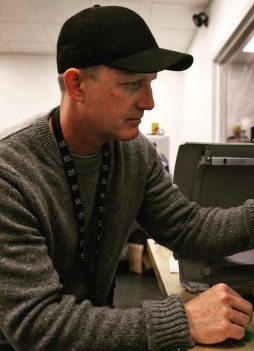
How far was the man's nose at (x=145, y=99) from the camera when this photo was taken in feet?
2.52

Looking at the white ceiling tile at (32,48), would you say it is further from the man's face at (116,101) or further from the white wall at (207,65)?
the man's face at (116,101)

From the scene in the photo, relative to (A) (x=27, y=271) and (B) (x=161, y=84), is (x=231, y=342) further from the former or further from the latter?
(B) (x=161, y=84)

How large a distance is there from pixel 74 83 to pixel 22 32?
11.8 feet

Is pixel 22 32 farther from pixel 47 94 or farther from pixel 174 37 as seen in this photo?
pixel 174 37

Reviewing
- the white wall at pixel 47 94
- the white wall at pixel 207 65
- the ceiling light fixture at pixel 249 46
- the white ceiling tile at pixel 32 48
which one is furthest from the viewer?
the white wall at pixel 47 94

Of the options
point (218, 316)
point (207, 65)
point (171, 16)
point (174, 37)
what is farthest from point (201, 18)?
point (218, 316)

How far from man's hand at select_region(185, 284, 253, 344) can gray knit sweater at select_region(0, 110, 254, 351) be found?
0.03 m

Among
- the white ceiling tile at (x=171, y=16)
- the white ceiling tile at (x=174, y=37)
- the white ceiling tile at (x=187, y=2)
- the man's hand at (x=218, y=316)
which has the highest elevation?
the white ceiling tile at (x=187, y=2)

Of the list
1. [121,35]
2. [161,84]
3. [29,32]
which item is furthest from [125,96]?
[161,84]

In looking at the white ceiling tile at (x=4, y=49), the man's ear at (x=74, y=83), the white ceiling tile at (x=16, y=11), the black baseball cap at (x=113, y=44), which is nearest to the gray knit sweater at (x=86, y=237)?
the man's ear at (x=74, y=83)

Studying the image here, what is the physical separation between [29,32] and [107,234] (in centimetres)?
367

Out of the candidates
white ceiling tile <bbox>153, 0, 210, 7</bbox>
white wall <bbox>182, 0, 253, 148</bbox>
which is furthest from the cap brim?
white ceiling tile <bbox>153, 0, 210, 7</bbox>

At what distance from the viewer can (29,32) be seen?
3.84m

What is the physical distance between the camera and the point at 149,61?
0.70 metres
